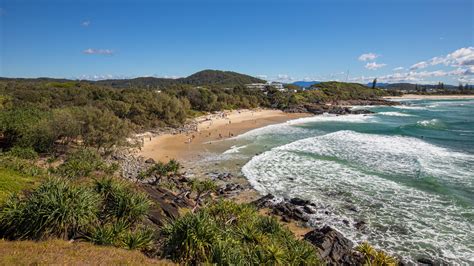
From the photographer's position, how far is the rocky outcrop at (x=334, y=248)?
15.1 m

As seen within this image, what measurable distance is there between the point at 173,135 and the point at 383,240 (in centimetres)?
4094

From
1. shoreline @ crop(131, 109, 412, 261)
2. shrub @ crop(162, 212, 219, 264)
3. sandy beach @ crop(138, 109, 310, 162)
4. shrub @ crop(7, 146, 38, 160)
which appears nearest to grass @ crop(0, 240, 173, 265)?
shrub @ crop(162, 212, 219, 264)

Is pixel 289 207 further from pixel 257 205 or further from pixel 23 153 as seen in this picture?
pixel 23 153

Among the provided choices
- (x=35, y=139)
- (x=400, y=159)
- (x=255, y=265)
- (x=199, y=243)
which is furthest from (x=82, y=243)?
(x=400, y=159)

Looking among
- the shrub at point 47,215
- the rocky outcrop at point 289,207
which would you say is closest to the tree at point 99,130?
the rocky outcrop at point 289,207

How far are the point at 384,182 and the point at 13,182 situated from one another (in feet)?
96.1

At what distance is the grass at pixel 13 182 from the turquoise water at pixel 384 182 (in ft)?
57.3

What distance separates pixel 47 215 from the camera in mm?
10539

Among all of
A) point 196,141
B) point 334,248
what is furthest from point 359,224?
point 196,141

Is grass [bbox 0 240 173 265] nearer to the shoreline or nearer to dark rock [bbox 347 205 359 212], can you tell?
the shoreline

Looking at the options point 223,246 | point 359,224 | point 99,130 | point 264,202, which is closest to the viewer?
point 223,246

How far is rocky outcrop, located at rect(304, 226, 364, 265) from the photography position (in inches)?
593

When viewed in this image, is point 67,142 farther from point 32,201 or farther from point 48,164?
point 32,201

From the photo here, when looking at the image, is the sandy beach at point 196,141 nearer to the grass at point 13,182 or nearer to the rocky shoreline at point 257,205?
the rocky shoreline at point 257,205
